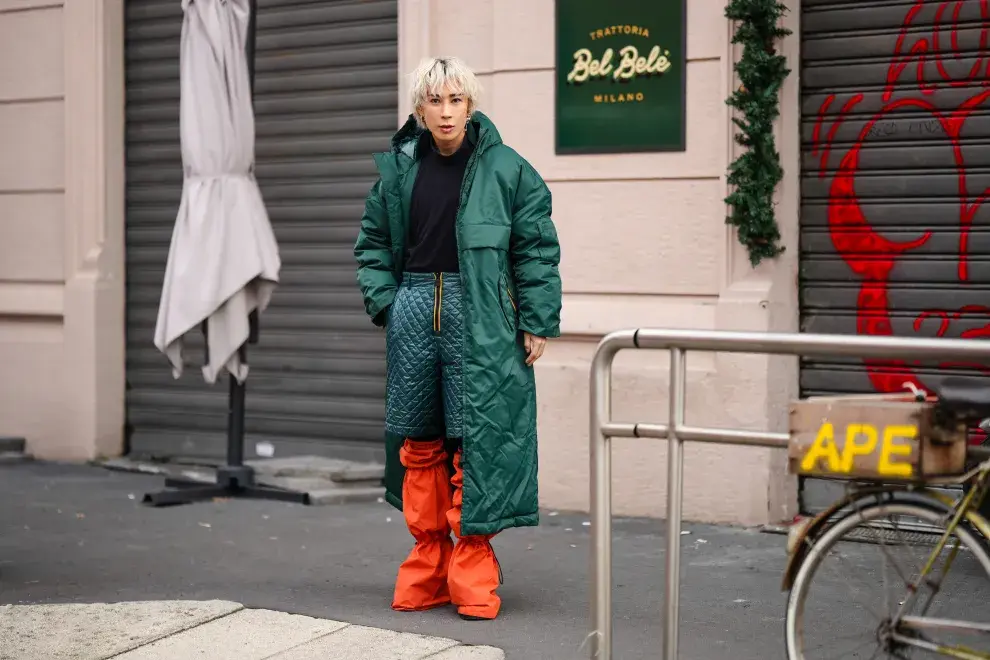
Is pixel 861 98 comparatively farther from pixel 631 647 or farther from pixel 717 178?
pixel 631 647

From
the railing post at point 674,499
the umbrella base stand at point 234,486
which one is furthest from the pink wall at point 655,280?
the railing post at point 674,499

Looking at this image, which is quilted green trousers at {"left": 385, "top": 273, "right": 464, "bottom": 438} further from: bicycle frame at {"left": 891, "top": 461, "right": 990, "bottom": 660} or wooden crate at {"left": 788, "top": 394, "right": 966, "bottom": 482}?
bicycle frame at {"left": 891, "top": 461, "right": 990, "bottom": 660}

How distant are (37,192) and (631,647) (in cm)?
664

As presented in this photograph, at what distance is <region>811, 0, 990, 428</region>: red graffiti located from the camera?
7.16 m

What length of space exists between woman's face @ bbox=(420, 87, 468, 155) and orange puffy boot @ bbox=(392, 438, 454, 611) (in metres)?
1.15

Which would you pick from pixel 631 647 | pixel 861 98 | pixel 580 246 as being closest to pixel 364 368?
pixel 580 246

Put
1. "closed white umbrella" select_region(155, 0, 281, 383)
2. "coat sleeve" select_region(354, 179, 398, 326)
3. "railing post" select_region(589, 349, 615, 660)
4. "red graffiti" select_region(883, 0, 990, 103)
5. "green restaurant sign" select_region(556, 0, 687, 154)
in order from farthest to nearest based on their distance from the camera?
1. "closed white umbrella" select_region(155, 0, 281, 383)
2. "green restaurant sign" select_region(556, 0, 687, 154)
3. "red graffiti" select_region(883, 0, 990, 103)
4. "coat sleeve" select_region(354, 179, 398, 326)
5. "railing post" select_region(589, 349, 615, 660)

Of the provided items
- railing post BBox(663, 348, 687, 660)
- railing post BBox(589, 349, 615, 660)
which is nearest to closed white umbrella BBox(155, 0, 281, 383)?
railing post BBox(589, 349, 615, 660)

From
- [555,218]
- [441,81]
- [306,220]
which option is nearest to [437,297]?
[441,81]

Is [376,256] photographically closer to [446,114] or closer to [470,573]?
[446,114]

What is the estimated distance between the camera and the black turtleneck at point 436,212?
5523mm

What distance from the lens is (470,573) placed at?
5.52 meters

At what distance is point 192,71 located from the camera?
8211 millimetres

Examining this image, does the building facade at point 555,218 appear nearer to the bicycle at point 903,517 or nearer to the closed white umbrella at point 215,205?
the closed white umbrella at point 215,205
